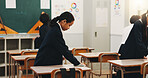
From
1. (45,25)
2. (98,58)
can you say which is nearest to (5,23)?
(45,25)

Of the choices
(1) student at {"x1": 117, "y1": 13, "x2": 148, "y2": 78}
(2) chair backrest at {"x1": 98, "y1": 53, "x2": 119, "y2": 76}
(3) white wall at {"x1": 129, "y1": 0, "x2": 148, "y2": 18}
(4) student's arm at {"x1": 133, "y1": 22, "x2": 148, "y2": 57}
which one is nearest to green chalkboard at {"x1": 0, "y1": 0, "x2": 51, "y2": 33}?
(3) white wall at {"x1": 129, "y1": 0, "x2": 148, "y2": 18}

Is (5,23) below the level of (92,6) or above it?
below

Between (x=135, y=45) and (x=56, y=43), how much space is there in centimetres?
149

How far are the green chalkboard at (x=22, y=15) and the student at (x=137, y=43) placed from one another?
348 centimetres

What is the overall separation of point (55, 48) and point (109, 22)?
5.24 meters

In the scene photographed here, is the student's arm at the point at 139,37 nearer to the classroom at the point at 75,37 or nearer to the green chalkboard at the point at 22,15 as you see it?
the classroom at the point at 75,37

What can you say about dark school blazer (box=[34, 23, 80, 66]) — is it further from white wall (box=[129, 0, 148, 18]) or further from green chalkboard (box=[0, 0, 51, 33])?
white wall (box=[129, 0, 148, 18])

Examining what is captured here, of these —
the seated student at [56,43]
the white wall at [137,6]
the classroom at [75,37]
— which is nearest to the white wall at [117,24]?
the classroom at [75,37]

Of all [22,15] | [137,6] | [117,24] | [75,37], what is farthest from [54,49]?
[117,24]

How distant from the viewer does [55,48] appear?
9.71 feet

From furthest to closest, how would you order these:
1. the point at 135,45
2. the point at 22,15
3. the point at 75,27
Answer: the point at 75,27 → the point at 22,15 → the point at 135,45

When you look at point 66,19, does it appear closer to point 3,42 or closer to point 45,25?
point 45,25

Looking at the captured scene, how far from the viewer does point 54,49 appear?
9.75 feet

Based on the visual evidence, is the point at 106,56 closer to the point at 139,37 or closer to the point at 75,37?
the point at 139,37
